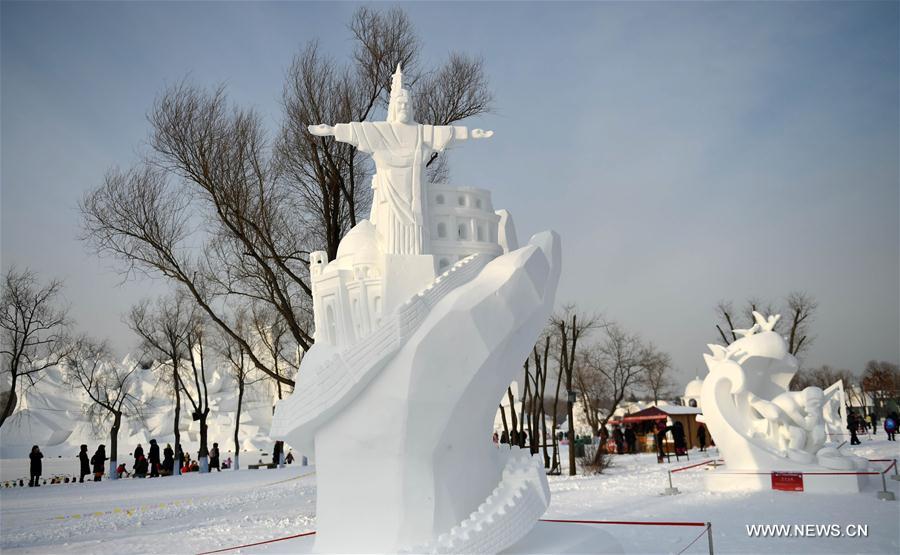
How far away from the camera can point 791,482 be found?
38.2 feet

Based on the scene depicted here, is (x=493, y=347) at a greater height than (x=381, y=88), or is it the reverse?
(x=381, y=88)

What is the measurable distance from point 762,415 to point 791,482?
1675mm

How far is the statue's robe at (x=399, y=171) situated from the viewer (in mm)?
6684

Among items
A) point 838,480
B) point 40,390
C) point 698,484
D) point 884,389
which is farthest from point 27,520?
point 884,389

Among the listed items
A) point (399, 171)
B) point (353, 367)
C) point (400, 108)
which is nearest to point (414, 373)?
point (353, 367)

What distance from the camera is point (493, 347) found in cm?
612

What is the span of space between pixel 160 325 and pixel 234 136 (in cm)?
1593

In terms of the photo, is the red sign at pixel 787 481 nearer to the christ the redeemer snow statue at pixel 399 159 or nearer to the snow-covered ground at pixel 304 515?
the snow-covered ground at pixel 304 515

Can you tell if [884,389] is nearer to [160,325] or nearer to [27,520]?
[160,325]

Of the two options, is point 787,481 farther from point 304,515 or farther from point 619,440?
point 619,440

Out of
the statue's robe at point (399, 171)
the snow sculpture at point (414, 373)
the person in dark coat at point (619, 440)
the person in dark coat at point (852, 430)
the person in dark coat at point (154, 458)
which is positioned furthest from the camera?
the person in dark coat at point (619, 440)

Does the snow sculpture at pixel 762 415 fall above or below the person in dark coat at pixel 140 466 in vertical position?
above

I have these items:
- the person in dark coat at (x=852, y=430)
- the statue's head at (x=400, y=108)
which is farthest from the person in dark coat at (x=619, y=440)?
the statue's head at (x=400, y=108)

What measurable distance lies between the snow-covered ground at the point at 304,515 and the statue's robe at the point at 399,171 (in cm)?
256
